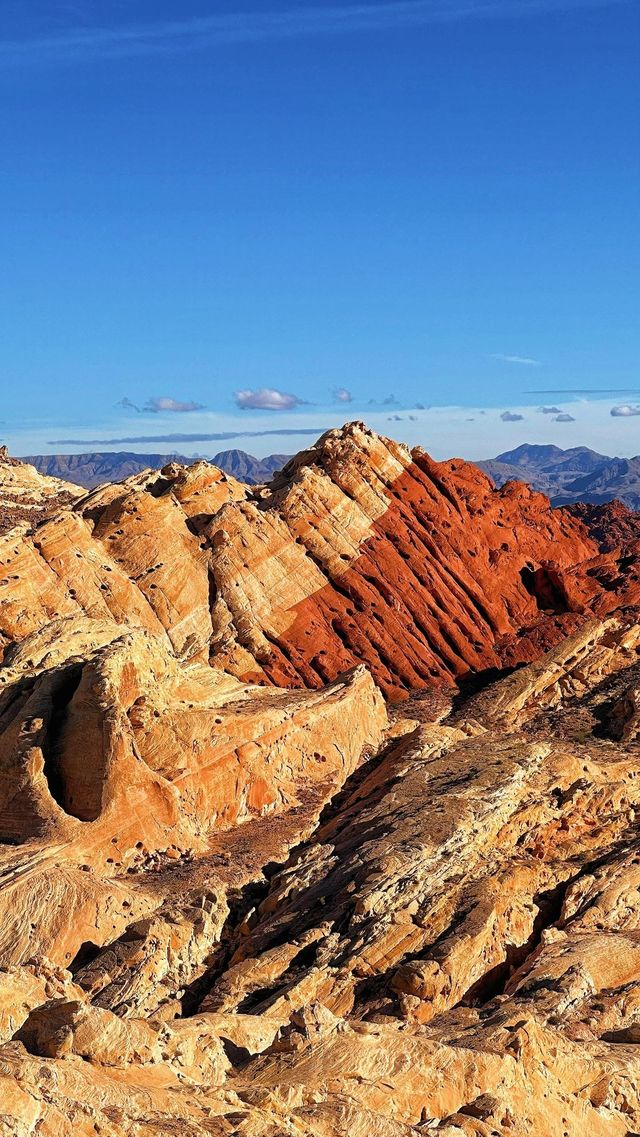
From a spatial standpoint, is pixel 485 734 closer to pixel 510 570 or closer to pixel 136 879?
pixel 136 879

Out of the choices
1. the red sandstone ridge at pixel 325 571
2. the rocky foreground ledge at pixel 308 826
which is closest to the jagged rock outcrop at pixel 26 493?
the red sandstone ridge at pixel 325 571

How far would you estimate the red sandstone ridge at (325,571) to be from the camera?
6156cm

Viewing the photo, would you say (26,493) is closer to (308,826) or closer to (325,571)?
(325,571)

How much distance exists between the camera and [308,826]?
46219 mm

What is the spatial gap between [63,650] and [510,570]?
34.9 metres

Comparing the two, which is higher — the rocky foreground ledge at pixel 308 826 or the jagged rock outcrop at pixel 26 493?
the jagged rock outcrop at pixel 26 493

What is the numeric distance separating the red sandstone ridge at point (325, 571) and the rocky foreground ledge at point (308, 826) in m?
0.16

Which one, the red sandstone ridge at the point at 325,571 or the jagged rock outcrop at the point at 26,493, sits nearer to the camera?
the red sandstone ridge at the point at 325,571

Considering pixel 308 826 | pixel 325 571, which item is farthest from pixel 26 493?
pixel 308 826

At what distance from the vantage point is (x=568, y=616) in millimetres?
74188

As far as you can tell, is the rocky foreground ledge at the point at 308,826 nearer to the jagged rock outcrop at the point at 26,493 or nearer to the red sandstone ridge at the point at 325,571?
the red sandstone ridge at the point at 325,571

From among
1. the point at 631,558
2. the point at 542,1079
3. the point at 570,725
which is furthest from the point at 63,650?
the point at 631,558

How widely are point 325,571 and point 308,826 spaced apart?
24.5 meters

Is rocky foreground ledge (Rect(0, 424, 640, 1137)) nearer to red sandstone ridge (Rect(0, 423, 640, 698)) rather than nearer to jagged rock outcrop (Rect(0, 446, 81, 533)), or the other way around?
red sandstone ridge (Rect(0, 423, 640, 698))
